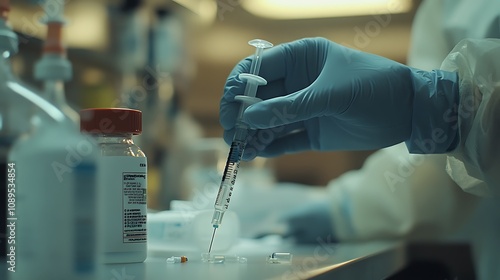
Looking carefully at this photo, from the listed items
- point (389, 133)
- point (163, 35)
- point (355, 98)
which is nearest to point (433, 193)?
point (389, 133)

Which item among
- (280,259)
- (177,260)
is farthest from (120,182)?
(280,259)

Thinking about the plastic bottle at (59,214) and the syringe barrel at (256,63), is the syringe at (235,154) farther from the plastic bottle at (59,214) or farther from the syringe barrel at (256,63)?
the plastic bottle at (59,214)

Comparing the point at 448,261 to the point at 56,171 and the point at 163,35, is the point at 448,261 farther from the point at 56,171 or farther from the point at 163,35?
the point at 56,171

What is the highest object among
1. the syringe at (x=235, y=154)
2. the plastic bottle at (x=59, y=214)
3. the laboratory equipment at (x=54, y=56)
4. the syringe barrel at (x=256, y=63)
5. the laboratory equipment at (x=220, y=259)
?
the laboratory equipment at (x=54, y=56)

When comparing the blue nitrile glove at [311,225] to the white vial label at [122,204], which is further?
the blue nitrile glove at [311,225]

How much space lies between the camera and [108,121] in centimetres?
78

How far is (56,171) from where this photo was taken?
0.61 meters

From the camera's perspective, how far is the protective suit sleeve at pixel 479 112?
1000mm

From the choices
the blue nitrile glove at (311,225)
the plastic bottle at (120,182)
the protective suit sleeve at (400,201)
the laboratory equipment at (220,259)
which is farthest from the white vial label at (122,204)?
the blue nitrile glove at (311,225)

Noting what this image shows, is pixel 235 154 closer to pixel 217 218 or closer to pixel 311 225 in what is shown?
pixel 217 218

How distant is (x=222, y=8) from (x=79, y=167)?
2.23 m

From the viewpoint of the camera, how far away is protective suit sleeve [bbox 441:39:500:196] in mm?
1000

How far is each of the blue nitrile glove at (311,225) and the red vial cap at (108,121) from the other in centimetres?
107

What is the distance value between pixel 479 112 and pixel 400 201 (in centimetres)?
63
